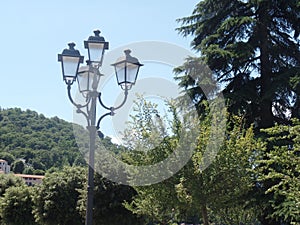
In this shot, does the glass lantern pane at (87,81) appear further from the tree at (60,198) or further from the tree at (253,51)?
the tree at (60,198)

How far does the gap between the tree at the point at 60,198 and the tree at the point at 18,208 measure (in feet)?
9.94

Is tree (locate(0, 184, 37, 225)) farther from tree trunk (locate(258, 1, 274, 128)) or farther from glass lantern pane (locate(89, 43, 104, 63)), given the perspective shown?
glass lantern pane (locate(89, 43, 104, 63))

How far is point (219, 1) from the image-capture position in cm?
1588

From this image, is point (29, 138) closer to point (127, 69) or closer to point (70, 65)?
point (70, 65)

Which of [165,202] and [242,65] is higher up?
[242,65]

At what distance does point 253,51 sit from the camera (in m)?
14.4

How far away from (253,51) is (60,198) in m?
10.6

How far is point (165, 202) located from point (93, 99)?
418 cm

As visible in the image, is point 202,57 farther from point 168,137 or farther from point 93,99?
point 93,99

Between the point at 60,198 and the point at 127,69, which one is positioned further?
the point at 60,198

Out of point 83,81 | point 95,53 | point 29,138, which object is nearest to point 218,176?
point 83,81

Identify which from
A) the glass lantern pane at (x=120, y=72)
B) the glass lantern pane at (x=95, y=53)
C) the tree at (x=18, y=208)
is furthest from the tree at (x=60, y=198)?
the glass lantern pane at (x=95, y=53)

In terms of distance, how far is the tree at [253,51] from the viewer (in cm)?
1400

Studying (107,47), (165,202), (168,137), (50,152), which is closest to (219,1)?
(168,137)
